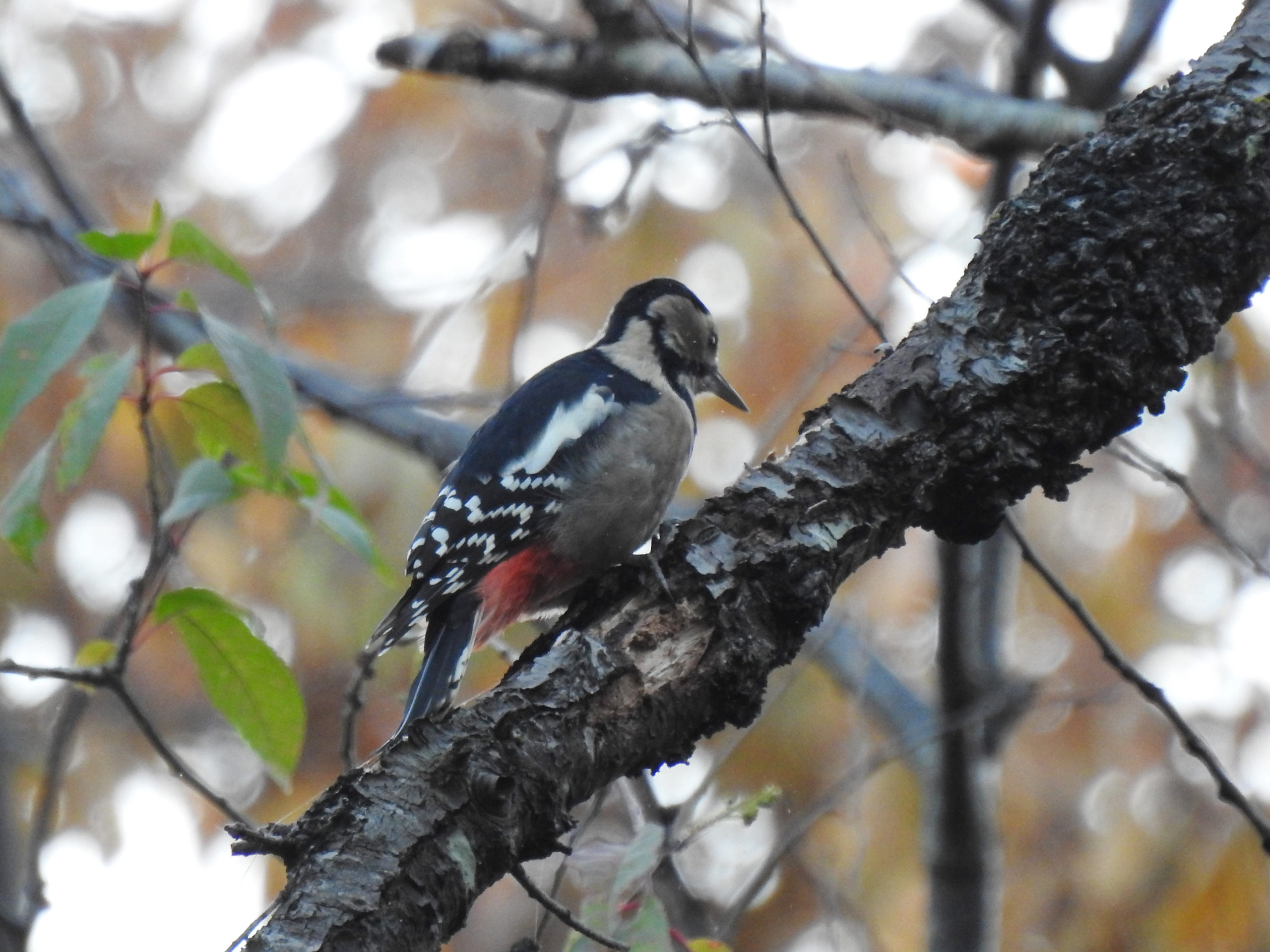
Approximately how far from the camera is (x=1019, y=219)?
2457mm

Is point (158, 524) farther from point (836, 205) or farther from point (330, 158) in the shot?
point (330, 158)

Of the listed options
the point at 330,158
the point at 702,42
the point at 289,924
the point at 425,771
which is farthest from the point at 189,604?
the point at 330,158

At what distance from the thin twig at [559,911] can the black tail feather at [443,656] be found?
732 millimetres

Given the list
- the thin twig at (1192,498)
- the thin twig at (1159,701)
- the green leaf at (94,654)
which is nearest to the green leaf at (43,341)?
the green leaf at (94,654)

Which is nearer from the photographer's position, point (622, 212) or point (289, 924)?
point (289, 924)

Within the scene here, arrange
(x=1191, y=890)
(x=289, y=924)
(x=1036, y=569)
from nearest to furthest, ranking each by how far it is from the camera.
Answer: (x=289, y=924), (x=1036, y=569), (x=1191, y=890)

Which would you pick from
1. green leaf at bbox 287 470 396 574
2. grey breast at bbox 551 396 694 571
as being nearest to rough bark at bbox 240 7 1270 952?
green leaf at bbox 287 470 396 574

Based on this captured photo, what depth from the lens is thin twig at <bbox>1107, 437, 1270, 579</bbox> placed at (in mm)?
3008

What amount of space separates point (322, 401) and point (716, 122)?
205 centimetres

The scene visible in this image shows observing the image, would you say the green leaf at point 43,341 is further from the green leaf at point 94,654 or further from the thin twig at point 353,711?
the thin twig at point 353,711

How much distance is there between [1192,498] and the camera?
2.98m

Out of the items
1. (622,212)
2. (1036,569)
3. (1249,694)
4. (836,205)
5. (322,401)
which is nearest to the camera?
(1036,569)

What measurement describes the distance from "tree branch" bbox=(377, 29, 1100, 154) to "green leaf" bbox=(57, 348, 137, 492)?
6.90 feet

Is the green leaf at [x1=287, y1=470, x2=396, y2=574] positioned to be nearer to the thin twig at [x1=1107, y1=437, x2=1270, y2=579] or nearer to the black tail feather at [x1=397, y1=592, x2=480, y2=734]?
the black tail feather at [x1=397, y1=592, x2=480, y2=734]
